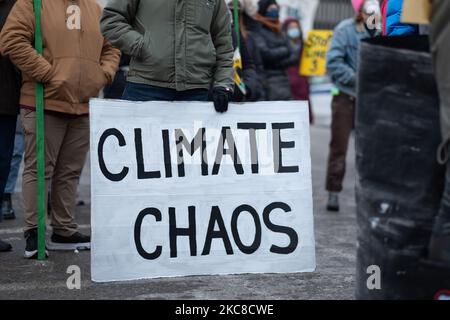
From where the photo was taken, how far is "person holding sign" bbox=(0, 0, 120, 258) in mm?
5500

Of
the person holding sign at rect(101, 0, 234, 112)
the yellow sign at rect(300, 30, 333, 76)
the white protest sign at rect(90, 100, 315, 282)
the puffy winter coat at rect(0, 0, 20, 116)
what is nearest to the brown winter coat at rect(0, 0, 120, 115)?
the puffy winter coat at rect(0, 0, 20, 116)

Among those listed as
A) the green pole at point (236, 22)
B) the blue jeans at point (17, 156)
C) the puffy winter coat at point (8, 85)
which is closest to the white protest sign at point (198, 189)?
the puffy winter coat at point (8, 85)

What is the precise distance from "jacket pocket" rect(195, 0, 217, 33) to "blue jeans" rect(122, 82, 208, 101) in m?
0.37

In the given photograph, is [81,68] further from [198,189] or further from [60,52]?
[198,189]

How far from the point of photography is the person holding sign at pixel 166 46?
512 cm

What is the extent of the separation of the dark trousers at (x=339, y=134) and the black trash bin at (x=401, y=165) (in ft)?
14.8

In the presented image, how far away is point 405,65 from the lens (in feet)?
12.2

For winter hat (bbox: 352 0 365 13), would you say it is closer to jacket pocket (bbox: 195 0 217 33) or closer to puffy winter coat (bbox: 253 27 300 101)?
puffy winter coat (bbox: 253 27 300 101)

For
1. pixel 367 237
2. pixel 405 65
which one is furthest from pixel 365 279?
pixel 405 65

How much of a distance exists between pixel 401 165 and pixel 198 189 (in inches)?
62.0

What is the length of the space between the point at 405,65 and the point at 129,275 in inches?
77.9

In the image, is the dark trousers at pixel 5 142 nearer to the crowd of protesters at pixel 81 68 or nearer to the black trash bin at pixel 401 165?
the crowd of protesters at pixel 81 68

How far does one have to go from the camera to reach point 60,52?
18.4 ft
